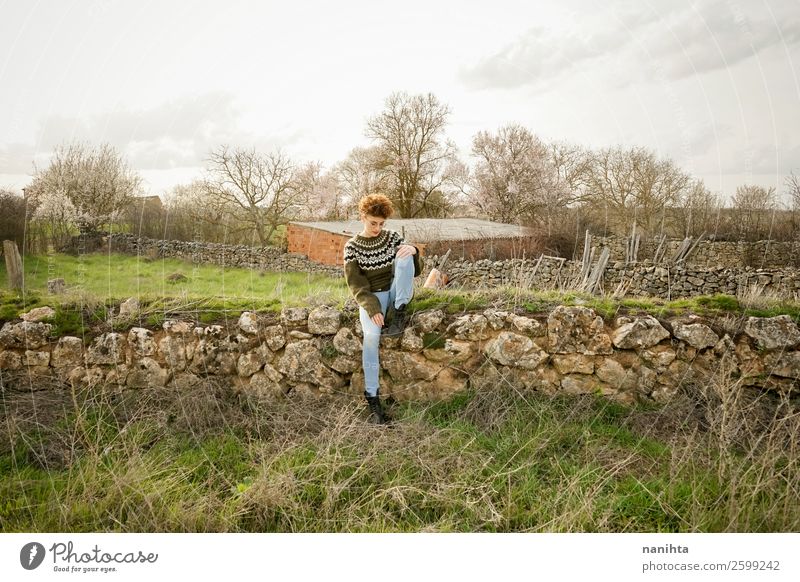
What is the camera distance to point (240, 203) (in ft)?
22.2

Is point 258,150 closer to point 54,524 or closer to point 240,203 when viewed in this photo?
point 240,203

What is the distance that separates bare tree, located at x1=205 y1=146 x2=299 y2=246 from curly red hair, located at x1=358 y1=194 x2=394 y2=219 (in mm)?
3372

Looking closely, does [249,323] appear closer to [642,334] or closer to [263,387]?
[263,387]

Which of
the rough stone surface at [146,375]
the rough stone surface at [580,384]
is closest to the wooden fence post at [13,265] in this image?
the rough stone surface at [146,375]

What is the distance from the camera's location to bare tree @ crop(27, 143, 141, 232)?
571 cm

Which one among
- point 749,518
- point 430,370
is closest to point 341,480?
point 430,370

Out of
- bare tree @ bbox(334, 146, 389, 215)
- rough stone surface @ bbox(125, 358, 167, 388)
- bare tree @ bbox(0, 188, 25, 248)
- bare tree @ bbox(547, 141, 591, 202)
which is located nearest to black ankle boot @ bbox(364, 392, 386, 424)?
rough stone surface @ bbox(125, 358, 167, 388)

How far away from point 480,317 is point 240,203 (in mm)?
4644

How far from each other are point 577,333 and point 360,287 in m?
1.72

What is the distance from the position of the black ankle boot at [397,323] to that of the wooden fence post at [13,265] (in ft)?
11.8

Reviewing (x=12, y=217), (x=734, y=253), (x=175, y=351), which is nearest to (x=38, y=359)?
(x=175, y=351)

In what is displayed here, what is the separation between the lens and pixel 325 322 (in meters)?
3.67

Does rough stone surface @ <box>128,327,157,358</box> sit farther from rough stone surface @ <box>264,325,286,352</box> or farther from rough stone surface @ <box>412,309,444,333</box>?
rough stone surface @ <box>412,309,444,333</box>

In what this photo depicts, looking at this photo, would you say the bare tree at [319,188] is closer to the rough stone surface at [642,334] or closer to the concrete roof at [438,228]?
the concrete roof at [438,228]
